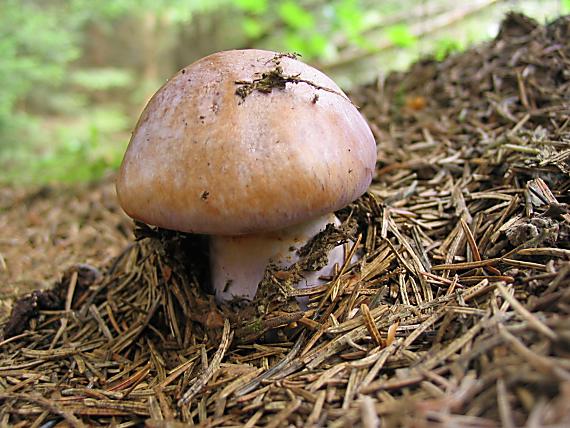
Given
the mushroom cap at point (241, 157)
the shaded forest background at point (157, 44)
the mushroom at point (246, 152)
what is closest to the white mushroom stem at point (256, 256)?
the mushroom at point (246, 152)

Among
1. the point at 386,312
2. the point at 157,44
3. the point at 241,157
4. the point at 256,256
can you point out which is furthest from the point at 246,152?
the point at 157,44

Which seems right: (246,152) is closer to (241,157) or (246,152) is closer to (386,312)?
(241,157)

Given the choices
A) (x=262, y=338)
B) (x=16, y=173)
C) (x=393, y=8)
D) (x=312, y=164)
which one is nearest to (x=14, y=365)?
(x=262, y=338)

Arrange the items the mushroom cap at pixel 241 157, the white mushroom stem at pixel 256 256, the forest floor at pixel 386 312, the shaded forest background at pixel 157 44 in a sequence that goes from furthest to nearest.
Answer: the shaded forest background at pixel 157 44, the white mushroom stem at pixel 256 256, the mushroom cap at pixel 241 157, the forest floor at pixel 386 312

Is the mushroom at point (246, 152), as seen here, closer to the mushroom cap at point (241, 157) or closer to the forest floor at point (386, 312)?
the mushroom cap at point (241, 157)

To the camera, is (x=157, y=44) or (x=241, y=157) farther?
(x=157, y=44)

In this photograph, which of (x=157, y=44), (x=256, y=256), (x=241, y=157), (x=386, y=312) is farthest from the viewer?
(x=157, y=44)

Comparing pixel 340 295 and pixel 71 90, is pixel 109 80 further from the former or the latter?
pixel 340 295
